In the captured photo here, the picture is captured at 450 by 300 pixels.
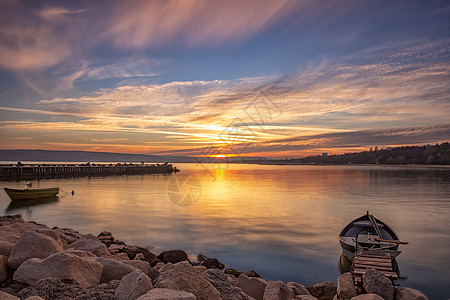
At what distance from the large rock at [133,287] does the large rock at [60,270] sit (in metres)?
0.82

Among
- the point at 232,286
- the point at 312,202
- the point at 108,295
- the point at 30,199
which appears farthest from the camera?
the point at 312,202

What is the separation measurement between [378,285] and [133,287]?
5893mm

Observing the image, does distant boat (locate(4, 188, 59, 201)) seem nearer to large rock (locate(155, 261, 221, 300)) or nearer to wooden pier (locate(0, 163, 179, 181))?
large rock (locate(155, 261, 221, 300))

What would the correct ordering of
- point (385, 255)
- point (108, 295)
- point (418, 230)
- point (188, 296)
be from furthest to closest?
point (418, 230) < point (385, 255) < point (108, 295) < point (188, 296)

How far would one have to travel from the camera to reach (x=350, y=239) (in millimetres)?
13789

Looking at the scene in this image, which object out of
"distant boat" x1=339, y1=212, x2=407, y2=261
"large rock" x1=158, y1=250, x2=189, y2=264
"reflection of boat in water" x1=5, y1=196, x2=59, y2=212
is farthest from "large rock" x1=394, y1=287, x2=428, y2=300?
"reflection of boat in water" x1=5, y1=196, x2=59, y2=212

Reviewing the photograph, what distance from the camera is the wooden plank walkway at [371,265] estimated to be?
8.87 metres

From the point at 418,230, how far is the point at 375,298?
61.7 feet

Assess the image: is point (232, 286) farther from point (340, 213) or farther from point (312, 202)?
point (312, 202)

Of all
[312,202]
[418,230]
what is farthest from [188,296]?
[312,202]

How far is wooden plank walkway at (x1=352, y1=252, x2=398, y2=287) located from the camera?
8867 mm

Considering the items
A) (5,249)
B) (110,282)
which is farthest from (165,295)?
(5,249)

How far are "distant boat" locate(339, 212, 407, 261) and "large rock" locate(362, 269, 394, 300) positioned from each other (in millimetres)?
3771

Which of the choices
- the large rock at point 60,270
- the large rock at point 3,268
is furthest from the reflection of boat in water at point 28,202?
the large rock at point 60,270
